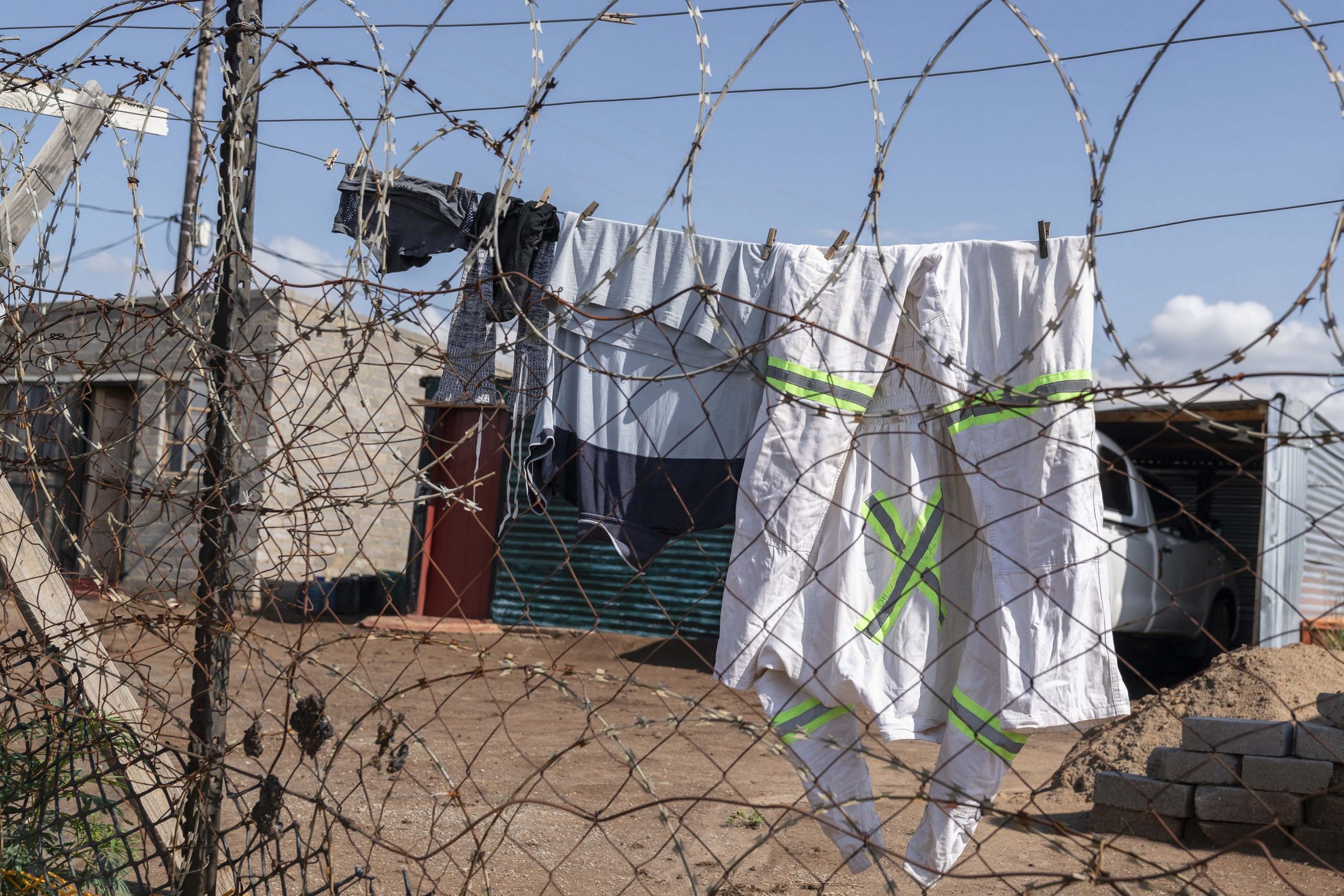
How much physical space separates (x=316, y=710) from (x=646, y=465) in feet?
4.17

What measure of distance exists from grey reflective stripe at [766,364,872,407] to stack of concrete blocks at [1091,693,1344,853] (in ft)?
8.48

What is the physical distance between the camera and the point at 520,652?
10.2m

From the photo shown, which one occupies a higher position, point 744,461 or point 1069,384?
point 1069,384

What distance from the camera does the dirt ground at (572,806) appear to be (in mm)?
2020

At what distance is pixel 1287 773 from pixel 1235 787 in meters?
0.21

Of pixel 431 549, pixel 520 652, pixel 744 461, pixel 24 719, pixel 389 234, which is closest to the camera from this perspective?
pixel 744 461

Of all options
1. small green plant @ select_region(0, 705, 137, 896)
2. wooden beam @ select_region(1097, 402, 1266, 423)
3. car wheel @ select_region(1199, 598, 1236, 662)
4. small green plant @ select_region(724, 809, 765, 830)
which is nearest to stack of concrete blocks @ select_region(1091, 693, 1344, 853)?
small green plant @ select_region(724, 809, 765, 830)

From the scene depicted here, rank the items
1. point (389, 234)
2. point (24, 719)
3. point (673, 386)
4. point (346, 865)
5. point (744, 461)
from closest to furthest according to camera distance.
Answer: point (744, 461) < point (673, 386) < point (389, 234) < point (346, 865) < point (24, 719)

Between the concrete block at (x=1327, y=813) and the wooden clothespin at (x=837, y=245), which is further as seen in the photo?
the concrete block at (x=1327, y=813)

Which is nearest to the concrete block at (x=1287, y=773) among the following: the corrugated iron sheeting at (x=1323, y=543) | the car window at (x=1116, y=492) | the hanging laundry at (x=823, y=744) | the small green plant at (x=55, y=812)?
the hanging laundry at (x=823, y=744)

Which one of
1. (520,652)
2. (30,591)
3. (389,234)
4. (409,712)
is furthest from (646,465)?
(520,652)

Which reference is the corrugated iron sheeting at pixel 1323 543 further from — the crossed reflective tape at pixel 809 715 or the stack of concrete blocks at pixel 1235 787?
the crossed reflective tape at pixel 809 715

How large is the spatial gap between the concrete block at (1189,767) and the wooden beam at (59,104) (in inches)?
177

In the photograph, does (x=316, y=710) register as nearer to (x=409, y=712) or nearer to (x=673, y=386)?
(x=673, y=386)
